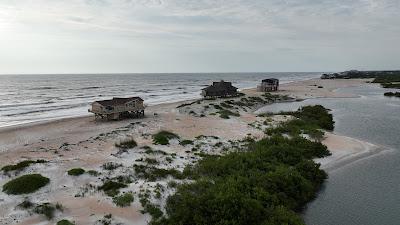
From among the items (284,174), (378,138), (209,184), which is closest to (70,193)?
(209,184)

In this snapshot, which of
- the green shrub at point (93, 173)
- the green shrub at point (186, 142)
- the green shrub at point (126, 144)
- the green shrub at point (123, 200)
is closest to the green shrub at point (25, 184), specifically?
the green shrub at point (93, 173)

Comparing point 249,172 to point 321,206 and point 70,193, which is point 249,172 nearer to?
point 321,206

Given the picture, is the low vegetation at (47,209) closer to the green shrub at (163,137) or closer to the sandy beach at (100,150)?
the sandy beach at (100,150)

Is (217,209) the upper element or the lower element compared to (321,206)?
upper

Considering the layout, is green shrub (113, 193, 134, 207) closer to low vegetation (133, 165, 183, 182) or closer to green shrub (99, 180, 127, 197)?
green shrub (99, 180, 127, 197)

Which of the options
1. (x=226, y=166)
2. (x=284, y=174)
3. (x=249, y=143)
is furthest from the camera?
(x=249, y=143)

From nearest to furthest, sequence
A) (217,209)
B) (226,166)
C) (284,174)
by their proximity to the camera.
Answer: (217,209)
(284,174)
(226,166)
